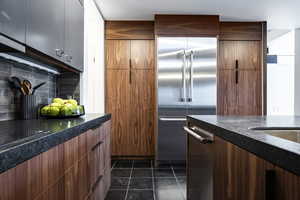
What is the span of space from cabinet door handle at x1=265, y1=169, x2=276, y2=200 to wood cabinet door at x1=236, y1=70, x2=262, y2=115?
3.75 meters

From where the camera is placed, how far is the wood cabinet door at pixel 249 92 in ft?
14.1

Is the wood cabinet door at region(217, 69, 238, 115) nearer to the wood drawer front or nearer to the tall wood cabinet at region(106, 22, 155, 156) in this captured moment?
the wood drawer front

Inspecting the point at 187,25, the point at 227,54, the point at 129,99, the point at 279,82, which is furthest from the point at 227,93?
the point at 279,82

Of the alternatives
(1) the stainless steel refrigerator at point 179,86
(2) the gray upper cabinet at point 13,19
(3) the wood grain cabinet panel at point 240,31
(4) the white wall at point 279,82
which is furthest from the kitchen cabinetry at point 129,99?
(4) the white wall at point 279,82

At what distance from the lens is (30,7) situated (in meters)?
→ 1.48

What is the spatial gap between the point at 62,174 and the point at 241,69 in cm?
378

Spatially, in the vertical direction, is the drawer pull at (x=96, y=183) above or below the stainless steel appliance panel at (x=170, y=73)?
below

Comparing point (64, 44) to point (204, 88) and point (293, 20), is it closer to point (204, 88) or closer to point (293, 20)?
point (204, 88)

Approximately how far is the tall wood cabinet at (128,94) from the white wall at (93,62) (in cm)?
21

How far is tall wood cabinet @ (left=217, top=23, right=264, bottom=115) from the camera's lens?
4.28 m

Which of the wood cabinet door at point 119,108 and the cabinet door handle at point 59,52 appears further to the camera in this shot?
the wood cabinet door at point 119,108

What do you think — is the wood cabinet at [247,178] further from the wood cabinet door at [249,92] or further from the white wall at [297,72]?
the white wall at [297,72]

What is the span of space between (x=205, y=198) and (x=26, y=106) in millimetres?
1502

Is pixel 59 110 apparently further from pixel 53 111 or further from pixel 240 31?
pixel 240 31
